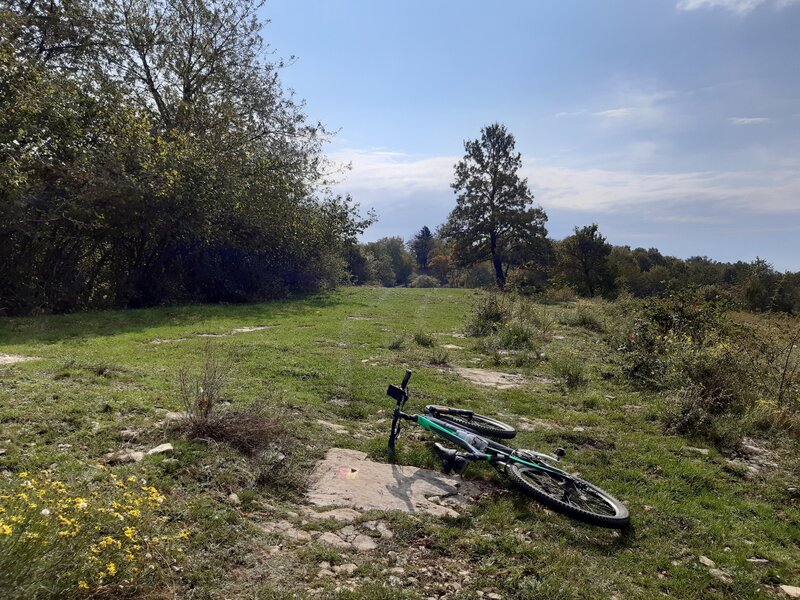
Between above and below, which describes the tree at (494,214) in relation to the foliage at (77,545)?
above

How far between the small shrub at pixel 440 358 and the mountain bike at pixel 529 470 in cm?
477

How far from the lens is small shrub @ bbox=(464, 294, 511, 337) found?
15.0 m

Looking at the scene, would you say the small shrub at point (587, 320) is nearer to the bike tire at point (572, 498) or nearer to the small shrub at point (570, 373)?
the small shrub at point (570, 373)

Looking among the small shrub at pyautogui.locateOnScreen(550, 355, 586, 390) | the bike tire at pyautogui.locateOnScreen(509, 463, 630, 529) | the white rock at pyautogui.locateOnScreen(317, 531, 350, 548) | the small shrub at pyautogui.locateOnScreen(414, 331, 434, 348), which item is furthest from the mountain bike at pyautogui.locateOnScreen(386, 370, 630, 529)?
the small shrub at pyautogui.locateOnScreen(414, 331, 434, 348)

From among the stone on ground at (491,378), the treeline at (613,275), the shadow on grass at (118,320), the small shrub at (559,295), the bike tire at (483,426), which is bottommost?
the stone on ground at (491,378)

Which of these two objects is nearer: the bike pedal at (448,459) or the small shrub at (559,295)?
the bike pedal at (448,459)

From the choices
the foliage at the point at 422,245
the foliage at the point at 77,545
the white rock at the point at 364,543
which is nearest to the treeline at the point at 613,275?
the white rock at the point at 364,543

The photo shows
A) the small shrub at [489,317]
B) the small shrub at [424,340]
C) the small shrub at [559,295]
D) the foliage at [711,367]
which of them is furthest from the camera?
the small shrub at [559,295]

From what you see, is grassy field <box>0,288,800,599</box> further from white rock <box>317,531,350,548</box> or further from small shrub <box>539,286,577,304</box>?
small shrub <box>539,286,577,304</box>

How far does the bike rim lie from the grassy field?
213 mm

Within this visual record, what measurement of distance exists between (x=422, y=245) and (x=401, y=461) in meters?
112

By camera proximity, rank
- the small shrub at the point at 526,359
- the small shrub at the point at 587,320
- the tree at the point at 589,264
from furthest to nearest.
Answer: the tree at the point at 589,264, the small shrub at the point at 587,320, the small shrub at the point at 526,359

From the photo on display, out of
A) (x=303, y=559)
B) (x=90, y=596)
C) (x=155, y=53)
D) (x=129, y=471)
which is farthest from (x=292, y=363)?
(x=155, y=53)

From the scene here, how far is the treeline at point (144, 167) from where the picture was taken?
524 inches
